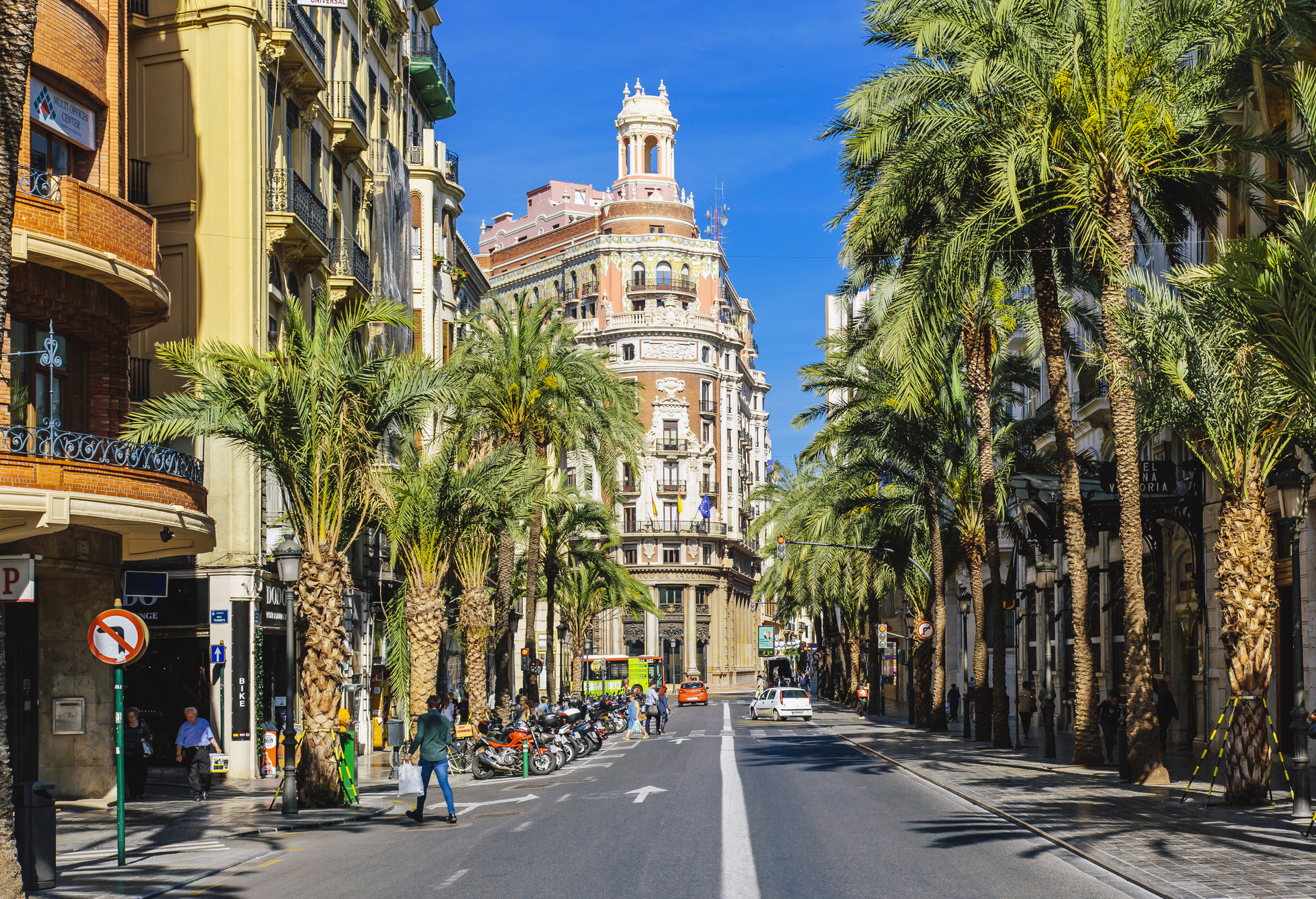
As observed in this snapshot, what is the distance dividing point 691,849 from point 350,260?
2681cm

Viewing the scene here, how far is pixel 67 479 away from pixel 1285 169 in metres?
21.6

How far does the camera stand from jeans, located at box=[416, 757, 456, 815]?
18641mm

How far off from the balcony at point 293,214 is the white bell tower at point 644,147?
81830 millimetres

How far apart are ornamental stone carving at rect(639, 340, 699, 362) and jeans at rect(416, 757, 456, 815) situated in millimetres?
95421

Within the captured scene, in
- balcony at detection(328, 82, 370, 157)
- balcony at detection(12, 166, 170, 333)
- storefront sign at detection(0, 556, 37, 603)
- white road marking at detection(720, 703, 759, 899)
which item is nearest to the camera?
white road marking at detection(720, 703, 759, 899)

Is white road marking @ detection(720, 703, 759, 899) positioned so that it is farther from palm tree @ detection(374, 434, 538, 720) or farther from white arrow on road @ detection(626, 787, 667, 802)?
palm tree @ detection(374, 434, 538, 720)

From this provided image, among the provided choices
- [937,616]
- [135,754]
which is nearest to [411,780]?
[135,754]

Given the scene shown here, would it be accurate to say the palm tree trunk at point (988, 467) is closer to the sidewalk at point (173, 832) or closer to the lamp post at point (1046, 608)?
the lamp post at point (1046, 608)

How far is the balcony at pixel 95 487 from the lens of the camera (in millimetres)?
19156

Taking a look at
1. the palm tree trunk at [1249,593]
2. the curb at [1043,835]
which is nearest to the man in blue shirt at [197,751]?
the curb at [1043,835]

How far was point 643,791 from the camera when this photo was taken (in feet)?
75.6

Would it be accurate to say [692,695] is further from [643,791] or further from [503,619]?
[643,791]

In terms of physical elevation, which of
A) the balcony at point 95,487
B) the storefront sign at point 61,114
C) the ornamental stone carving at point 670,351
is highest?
the ornamental stone carving at point 670,351

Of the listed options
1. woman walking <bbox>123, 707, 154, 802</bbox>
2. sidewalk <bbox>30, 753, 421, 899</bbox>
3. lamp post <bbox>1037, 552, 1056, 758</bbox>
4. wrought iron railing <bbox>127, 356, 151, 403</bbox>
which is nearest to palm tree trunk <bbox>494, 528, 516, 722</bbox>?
wrought iron railing <bbox>127, 356, 151, 403</bbox>
